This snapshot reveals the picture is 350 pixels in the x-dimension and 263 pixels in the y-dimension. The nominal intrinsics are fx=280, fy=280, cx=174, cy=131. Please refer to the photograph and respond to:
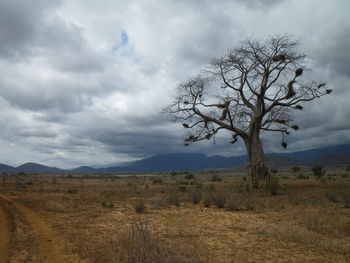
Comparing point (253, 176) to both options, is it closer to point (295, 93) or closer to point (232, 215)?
point (295, 93)

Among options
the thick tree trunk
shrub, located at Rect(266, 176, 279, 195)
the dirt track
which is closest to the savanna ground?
the dirt track

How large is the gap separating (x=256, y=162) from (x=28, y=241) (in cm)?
1512

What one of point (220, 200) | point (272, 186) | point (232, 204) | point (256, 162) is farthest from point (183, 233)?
point (256, 162)

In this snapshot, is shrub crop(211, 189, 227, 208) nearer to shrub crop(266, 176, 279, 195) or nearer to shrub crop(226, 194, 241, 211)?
shrub crop(226, 194, 241, 211)

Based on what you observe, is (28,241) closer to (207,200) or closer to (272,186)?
(207,200)

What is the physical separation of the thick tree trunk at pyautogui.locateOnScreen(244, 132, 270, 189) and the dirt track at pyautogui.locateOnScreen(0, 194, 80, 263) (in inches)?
535

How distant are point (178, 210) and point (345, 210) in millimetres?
7144

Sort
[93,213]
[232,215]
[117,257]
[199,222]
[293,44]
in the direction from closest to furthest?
[117,257] → [199,222] → [232,215] → [93,213] → [293,44]

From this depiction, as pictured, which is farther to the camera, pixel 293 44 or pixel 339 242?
pixel 293 44

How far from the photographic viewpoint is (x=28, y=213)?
39.4 feet

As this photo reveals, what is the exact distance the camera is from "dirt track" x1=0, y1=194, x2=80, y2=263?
625 centimetres

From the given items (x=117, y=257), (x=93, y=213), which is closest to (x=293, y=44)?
(x=93, y=213)

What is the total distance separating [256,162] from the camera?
19250mm

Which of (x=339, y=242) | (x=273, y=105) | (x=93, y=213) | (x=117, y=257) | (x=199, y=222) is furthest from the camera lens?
(x=273, y=105)
